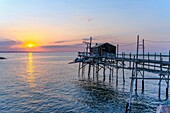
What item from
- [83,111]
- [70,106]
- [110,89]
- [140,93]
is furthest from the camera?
[110,89]

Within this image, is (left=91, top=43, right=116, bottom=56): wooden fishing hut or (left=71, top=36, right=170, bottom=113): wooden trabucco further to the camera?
(left=91, top=43, right=116, bottom=56): wooden fishing hut

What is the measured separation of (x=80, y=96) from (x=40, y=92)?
5.97 m

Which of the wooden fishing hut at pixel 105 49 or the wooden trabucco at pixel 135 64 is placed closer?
the wooden trabucco at pixel 135 64

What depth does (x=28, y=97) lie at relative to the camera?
24625 millimetres

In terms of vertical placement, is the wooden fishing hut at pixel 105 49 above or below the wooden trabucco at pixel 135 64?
above

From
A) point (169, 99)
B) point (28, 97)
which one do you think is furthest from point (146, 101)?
point (28, 97)

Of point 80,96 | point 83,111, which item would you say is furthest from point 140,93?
point 83,111

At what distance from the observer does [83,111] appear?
63.2 ft

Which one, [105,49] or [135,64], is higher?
[105,49]

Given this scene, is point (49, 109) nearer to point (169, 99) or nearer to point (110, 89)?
point (110, 89)

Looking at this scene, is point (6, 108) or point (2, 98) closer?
point (6, 108)

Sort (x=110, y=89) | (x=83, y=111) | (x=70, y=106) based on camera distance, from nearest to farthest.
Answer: (x=83, y=111) → (x=70, y=106) → (x=110, y=89)

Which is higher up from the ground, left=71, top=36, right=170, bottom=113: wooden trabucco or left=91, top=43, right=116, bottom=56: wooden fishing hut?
left=91, top=43, right=116, bottom=56: wooden fishing hut

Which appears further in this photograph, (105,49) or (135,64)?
(105,49)
